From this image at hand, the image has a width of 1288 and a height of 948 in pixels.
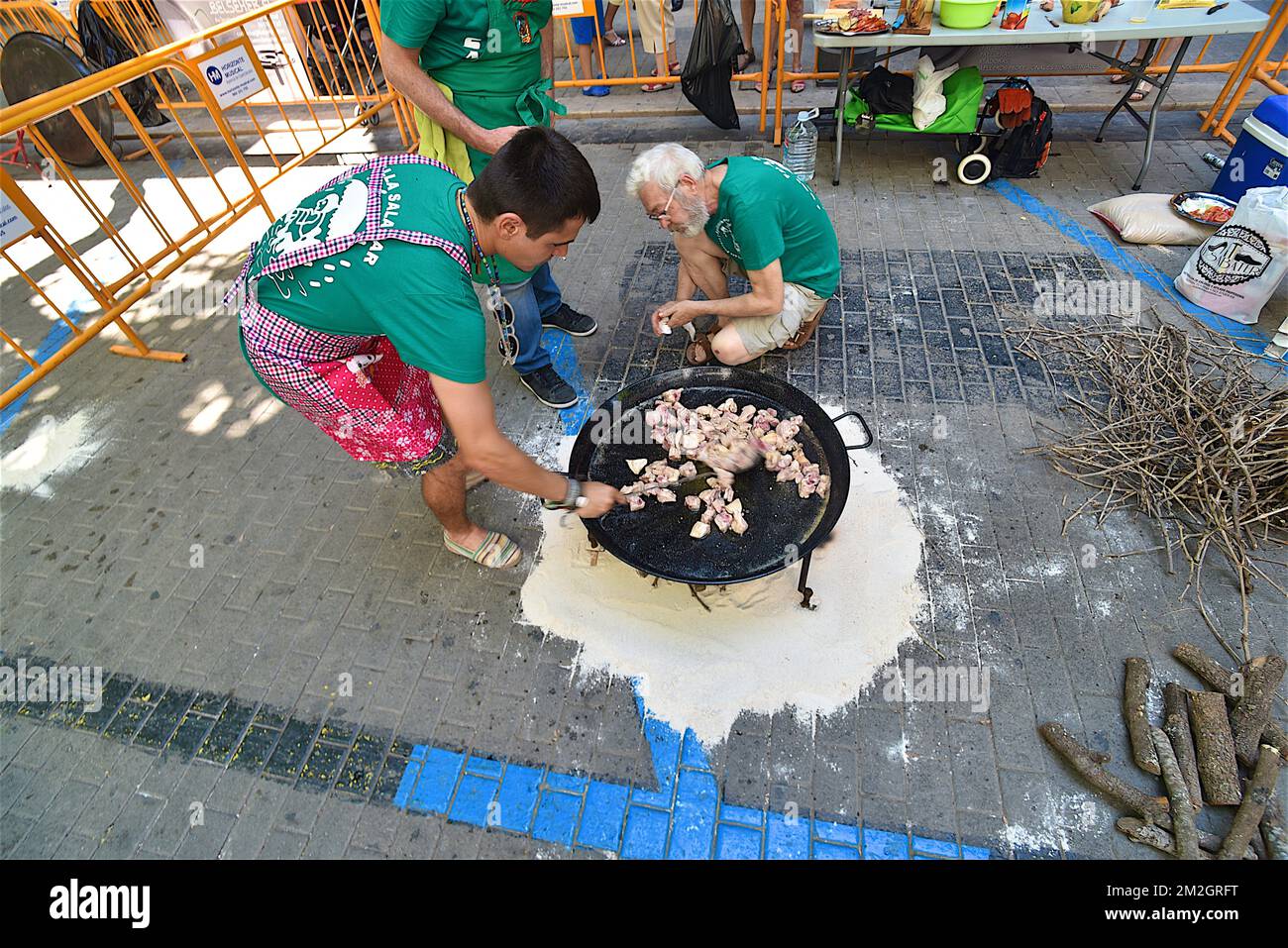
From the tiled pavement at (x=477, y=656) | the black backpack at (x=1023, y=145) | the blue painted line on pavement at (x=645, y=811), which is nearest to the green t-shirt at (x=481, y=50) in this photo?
the tiled pavement at (x=477, y=656)

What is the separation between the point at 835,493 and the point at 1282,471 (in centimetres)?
225

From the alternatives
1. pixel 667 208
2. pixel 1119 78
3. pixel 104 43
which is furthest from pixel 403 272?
pixel 104 43

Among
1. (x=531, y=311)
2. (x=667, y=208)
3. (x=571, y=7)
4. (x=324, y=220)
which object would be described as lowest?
(x=531, y=311)

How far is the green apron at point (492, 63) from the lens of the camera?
289 cm

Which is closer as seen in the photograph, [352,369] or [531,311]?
[352,369]

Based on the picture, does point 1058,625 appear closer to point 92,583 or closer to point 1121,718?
point 1121,718

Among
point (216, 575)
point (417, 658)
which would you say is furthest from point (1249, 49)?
point (216, 575)

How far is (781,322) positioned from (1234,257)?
2.87 m

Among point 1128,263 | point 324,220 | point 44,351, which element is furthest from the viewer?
point 44,351

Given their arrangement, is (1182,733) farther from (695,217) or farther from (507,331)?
(507,331)

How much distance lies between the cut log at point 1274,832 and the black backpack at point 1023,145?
16.5 feet

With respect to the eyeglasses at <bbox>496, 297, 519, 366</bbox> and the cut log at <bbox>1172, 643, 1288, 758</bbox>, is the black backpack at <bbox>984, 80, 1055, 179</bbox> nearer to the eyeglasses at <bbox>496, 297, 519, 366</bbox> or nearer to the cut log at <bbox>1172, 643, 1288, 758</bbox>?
the cut log at <bbox>1172, 643, 1288, 758</bbox>

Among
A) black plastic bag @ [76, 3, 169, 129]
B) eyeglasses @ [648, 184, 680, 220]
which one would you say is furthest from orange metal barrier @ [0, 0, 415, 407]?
eyeglasses @ [648, 184, 680, 220]

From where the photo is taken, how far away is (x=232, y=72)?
5105 millimetres
